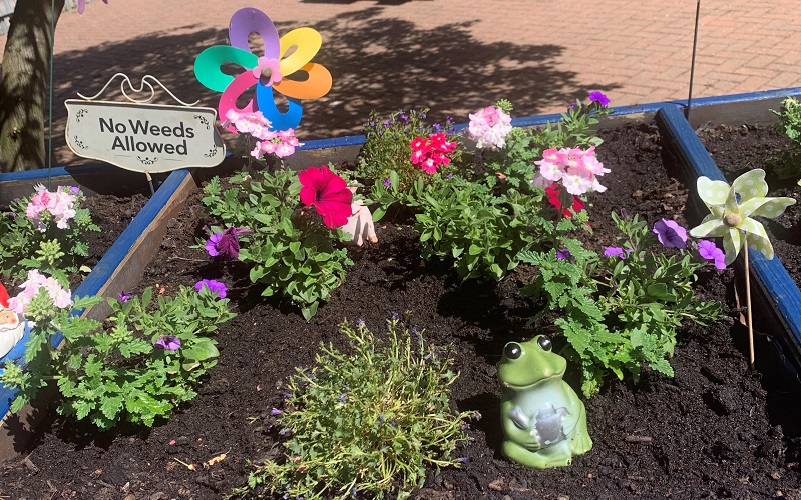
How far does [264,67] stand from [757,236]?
7.25ft

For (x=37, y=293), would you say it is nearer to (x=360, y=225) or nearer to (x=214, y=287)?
(x=214, y=287)

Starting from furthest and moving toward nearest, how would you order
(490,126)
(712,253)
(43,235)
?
(43,235)
(490,126)
(712,253)

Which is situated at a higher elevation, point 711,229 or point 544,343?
point 711,229

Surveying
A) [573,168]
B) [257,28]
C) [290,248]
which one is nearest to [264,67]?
[257,28]

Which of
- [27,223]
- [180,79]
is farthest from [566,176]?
[180,79]

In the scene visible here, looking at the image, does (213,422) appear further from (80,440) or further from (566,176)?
(566,176)

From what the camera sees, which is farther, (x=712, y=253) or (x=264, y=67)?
(x=264, y=67)

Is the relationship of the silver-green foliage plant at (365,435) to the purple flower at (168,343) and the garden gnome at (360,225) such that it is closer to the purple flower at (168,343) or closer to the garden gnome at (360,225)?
the purple flower at (168,343)

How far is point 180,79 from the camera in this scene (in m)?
7.14

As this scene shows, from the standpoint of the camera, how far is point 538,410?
2061mm

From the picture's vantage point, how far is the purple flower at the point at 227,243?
3.07 m

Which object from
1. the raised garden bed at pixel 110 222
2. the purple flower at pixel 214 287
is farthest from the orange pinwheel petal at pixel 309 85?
the purple flower at pixel 214 287

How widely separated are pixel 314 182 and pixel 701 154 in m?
1.97

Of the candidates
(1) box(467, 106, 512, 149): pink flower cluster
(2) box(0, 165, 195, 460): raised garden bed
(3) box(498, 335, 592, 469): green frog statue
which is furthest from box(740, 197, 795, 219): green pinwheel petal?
(2) box(0, 165, 195, 460): raised garden bed
